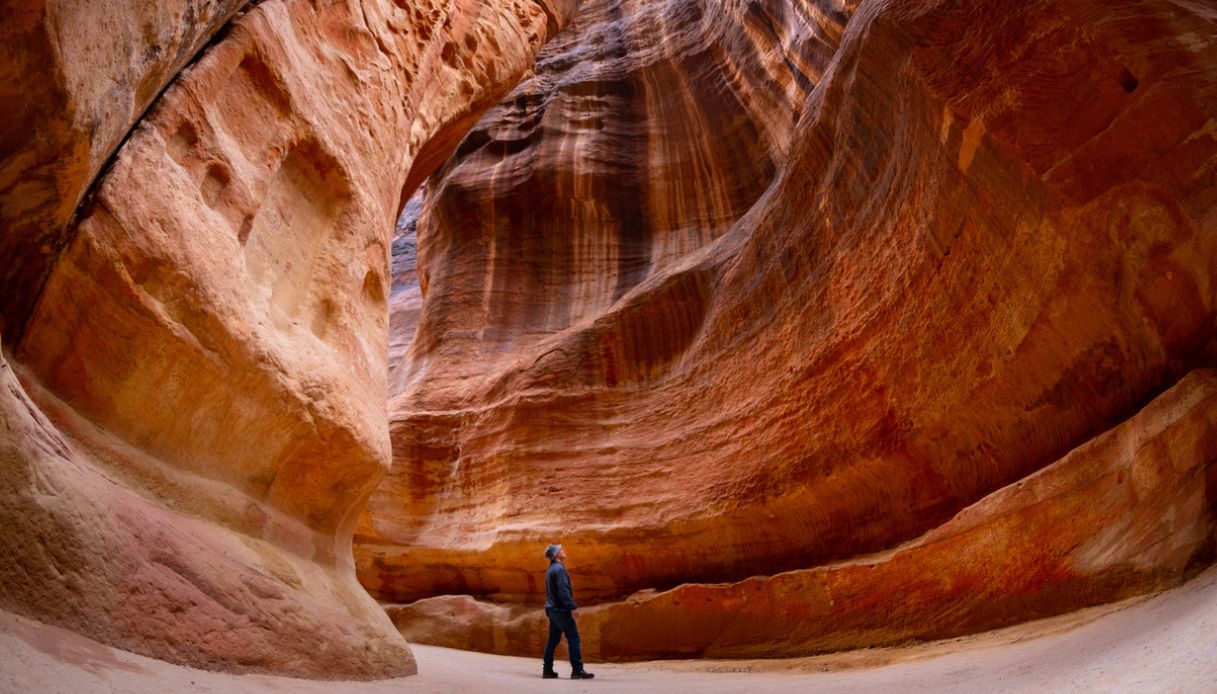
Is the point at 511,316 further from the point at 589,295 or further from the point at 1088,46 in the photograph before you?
the point at 1088,46

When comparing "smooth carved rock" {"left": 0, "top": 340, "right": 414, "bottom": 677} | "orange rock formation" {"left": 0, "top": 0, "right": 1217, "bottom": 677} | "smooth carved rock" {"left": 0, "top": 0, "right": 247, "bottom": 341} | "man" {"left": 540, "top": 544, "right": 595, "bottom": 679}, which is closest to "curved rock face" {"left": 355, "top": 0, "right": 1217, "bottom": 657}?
"orange rock formation" {"left": 0, "top": 0, "right": 1217, "bottom": 677}

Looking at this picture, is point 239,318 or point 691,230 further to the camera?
point 691,230

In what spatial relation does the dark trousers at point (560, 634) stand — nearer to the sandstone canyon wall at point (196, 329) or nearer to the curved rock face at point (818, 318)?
the sandstone canyon wall at point (196, 329)

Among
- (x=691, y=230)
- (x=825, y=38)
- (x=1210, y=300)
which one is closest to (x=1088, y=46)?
(x=1210, y=300)

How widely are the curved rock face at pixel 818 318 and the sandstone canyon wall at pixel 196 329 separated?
469cm

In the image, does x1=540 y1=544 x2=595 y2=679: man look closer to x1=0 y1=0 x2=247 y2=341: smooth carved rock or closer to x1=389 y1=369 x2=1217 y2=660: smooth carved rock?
x1=389 y1=369 x2=1217 y2=660: smooth carved rock

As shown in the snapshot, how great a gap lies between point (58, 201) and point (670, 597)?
747cm

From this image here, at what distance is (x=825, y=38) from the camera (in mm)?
13148

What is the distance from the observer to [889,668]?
207 inches

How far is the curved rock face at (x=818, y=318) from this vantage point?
5527 millimetres

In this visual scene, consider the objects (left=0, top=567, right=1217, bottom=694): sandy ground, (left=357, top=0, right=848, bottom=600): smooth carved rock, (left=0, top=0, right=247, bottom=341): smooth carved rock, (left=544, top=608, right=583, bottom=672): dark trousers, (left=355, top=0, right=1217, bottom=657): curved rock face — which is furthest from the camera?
(left=357, top=0, right=848, bottom=600): smooth carved rock

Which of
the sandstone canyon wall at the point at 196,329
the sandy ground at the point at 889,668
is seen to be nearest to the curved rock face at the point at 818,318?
the sandy ground at the point at 889,668

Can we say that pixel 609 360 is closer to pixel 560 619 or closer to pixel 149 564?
pixel 560 619

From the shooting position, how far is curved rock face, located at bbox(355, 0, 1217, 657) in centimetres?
553
